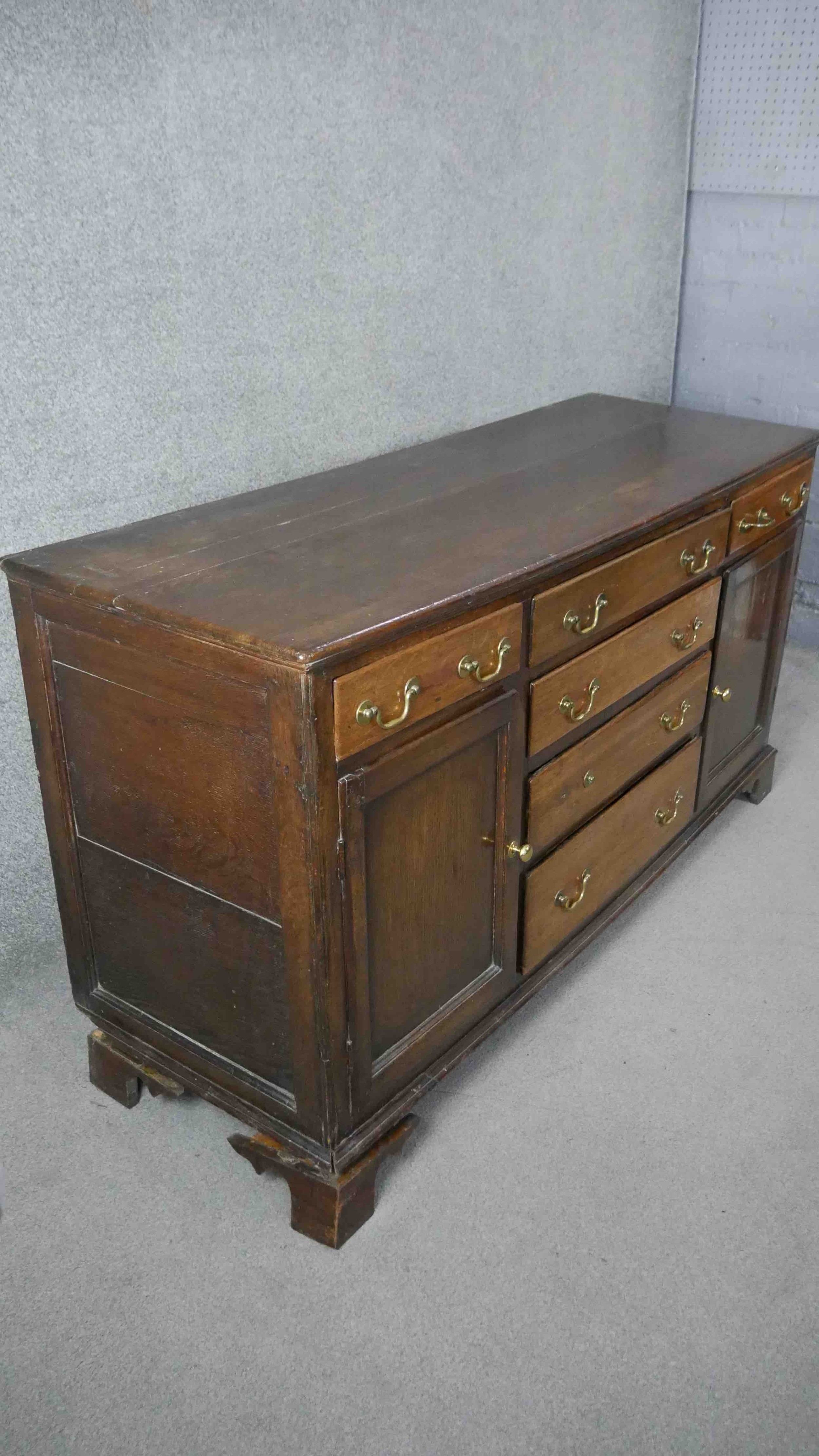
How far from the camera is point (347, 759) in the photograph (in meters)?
1.48

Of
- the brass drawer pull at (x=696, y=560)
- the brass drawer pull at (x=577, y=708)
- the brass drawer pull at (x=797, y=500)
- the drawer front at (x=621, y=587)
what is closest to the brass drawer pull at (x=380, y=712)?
the drawer front at (x=621, y=587)

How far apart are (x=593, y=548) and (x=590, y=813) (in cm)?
53

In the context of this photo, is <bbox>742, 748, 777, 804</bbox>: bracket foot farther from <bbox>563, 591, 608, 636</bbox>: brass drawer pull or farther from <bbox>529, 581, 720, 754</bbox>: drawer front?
<bbox>563, 591, 608, 636</bbox>: brass drawer pull

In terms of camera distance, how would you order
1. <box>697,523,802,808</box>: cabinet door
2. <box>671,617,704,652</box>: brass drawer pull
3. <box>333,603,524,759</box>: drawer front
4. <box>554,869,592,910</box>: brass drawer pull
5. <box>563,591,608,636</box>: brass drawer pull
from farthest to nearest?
1. <box>697,523,802,808</box>: cabinet door
2. <box>671,617,704,652</box>: brass drawer pull
3. <box>554,869,592,910</box>: brass drawer pull
4. <box>563,591,608,636</box>: brass drawer pull
5. <box>333,603,524,759</box>: drawer front

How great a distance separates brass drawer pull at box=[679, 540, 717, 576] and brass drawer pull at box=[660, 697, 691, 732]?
27 centimetres

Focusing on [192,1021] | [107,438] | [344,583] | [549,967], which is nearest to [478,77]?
[107,438]

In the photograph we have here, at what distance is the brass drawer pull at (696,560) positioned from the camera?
2.13 m

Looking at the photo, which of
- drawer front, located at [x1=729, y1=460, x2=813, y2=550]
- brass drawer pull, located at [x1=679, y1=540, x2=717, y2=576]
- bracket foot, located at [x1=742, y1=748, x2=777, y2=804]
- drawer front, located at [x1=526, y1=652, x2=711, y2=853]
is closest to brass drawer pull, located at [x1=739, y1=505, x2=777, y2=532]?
drawer front, located at [x1=729, y1=460, x2=813, y2=550]

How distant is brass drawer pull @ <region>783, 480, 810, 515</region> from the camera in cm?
249

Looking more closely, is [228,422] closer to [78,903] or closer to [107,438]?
[107,438]

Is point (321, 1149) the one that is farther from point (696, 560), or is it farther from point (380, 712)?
point (696, 560)

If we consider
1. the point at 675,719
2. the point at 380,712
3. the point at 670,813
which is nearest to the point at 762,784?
the point at 670,813

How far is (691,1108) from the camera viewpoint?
1999mm

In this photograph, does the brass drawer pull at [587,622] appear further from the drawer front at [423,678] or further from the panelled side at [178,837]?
the panelled side at [178,837]
